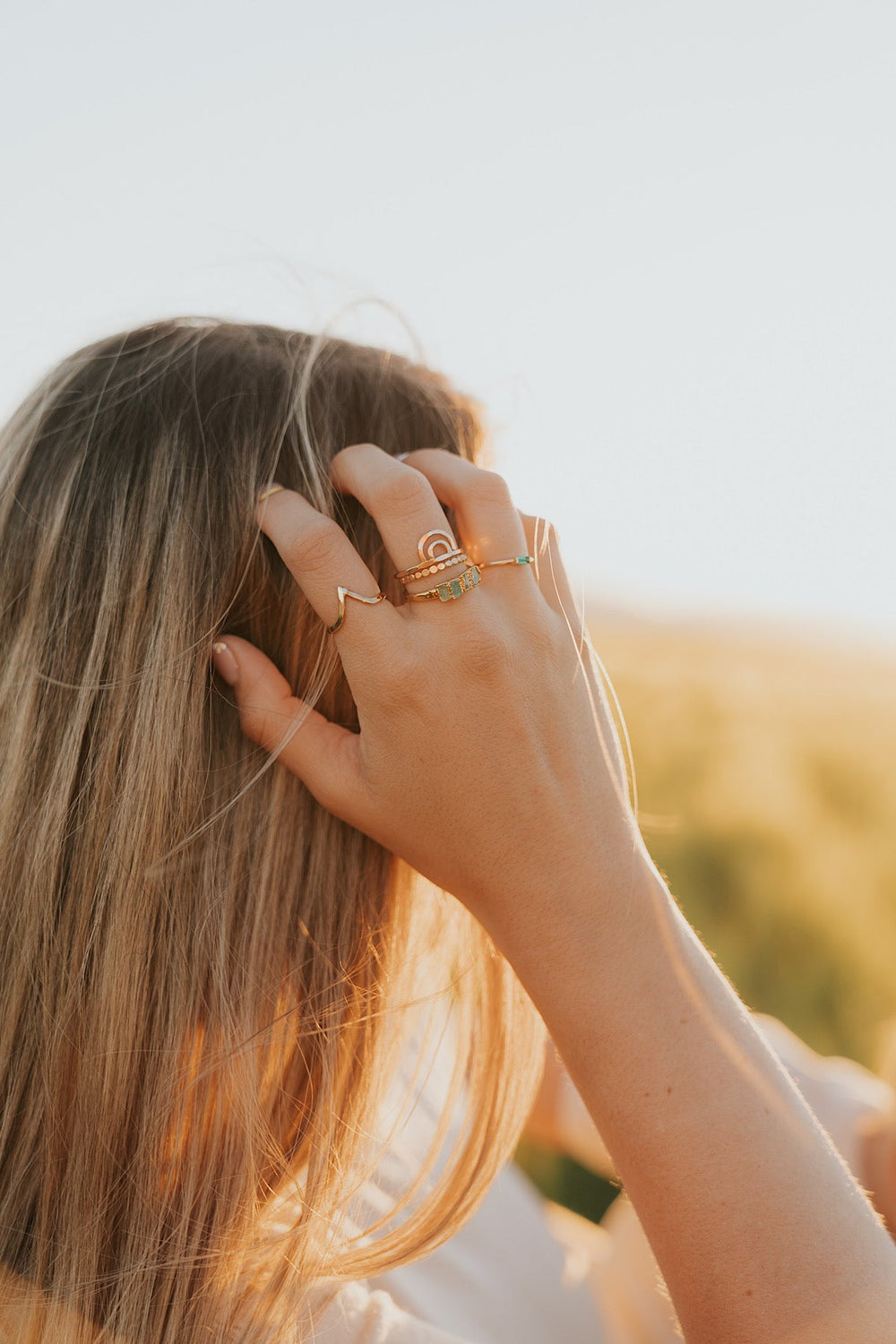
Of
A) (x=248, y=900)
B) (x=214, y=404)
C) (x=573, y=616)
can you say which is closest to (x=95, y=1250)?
(x=248, y=900)

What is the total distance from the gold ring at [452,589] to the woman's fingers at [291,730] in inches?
9.1

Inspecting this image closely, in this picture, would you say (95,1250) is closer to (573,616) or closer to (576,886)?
(576,886)

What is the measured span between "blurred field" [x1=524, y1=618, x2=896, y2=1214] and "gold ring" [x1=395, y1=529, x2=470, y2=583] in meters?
3.41

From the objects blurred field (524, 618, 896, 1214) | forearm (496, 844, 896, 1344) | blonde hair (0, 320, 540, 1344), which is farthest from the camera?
blurred field (524, 618, 896, 1214)

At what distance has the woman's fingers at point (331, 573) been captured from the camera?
116cm

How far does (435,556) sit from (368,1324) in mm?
1106

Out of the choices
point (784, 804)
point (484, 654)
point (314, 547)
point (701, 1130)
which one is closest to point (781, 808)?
point (784, 804)

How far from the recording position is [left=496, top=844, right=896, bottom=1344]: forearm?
1019mm

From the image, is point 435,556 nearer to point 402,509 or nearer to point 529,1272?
point 402,509

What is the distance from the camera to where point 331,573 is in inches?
45.8

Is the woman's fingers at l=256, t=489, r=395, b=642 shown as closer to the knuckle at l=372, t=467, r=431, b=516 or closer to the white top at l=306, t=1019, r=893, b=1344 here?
the knuckle at l=372, t=467, r=431, b=516

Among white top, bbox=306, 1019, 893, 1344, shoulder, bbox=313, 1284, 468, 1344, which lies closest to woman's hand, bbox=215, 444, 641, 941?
shoulder, bbox=313, 1284, 468, 1344

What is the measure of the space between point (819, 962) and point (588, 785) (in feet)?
17.1

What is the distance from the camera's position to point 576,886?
45.1 inches
